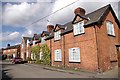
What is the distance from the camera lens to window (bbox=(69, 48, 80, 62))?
751 inches

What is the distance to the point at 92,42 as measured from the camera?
16.9 m

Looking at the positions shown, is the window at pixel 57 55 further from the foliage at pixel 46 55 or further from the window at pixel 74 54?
the window at pixel 74 54

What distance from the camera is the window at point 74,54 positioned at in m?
19.1

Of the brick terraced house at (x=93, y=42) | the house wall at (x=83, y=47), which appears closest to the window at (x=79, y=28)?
the brick terraced house at (x=93, y=42)

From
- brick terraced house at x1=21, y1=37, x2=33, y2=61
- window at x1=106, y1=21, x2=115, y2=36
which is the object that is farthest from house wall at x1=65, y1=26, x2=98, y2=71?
brick terraced house at x1=21, y1=37, x2=33, y2=61

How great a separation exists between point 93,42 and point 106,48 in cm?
198

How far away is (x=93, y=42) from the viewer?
55.0ft

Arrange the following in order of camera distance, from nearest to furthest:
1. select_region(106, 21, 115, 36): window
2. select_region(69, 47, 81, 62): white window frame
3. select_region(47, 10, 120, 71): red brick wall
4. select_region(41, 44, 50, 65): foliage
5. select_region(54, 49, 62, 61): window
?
select_region(47, 10, 120, 71): red brick wall < select_region(106, 21, 115, 36): window < select_region(69, 47, 81, 62): white window frame < select_region(54, 49, 62, 61): window < select_region(41, 44, 50, 65): foliage

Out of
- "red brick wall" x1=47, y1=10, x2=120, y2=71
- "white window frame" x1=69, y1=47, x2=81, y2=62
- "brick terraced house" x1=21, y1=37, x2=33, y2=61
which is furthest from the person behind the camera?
"brick terraced house" x1=21, y1=37, x2=33, y2=61

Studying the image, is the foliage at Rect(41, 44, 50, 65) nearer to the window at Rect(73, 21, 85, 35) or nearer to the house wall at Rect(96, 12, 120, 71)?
the window at Rect(73, 21, 85, 35)

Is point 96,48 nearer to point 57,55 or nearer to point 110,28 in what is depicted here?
point 110,28

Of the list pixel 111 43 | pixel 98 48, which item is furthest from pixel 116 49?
pixel 98 48

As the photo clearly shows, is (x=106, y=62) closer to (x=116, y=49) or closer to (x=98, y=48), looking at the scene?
(x=98, y=48)

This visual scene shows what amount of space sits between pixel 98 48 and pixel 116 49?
418cm
